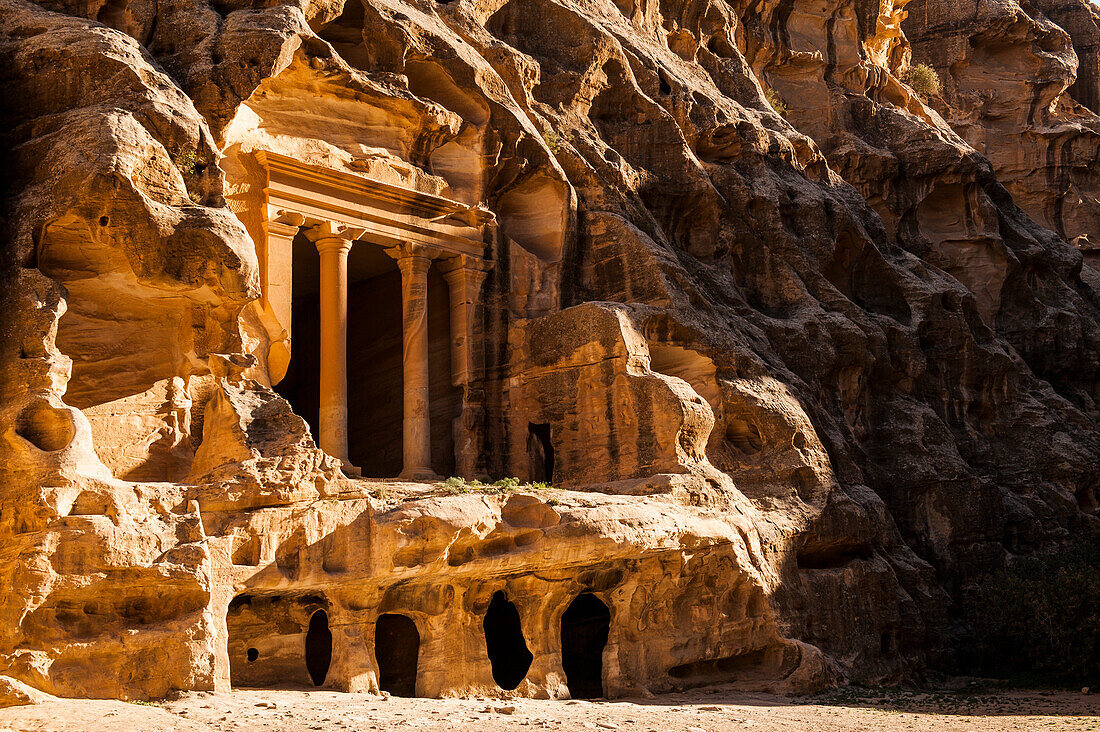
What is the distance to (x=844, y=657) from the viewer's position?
19781 millimetres

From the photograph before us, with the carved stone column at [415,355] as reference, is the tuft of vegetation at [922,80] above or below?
above

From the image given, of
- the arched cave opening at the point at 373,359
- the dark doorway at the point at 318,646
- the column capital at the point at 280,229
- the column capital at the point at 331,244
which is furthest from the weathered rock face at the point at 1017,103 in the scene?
the dark doorway at the point at 318,646

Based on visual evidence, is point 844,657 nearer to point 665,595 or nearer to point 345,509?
point 665,595

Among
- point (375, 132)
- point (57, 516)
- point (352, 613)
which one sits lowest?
point (352, 613)

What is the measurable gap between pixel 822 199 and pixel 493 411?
9118 millimetres

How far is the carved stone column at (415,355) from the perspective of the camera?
20.3 metres

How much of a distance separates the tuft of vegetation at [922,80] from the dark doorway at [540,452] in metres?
22.2

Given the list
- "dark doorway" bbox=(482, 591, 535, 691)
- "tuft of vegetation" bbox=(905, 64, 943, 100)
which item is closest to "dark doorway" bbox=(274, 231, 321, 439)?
"dark doorway" bbox=(482, 591, 535, 691)

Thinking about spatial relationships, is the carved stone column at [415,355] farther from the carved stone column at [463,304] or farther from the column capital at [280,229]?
the column capital at [280,229]

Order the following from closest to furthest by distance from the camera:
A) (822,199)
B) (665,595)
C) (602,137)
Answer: (665,595), (602,137), (822,199)

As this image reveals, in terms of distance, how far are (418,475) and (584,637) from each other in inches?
146

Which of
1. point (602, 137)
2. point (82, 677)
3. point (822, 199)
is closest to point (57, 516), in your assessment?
point (82, 677)

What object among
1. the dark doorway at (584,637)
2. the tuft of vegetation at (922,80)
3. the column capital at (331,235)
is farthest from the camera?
the tuft of vegetation at (922,80)

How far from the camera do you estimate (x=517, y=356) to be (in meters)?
21.1
